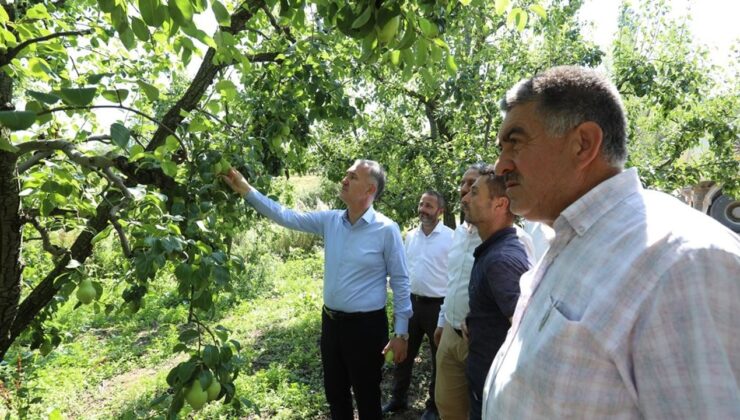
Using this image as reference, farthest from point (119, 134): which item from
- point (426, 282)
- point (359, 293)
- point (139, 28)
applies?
point (426, 282)

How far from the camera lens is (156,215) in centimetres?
Result: 151

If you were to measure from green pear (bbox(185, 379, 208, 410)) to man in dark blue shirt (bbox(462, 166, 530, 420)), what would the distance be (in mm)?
1353

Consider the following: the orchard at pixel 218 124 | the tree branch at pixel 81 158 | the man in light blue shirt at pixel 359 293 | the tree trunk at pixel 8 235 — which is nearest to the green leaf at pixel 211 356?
the orchard at pixel 218 124

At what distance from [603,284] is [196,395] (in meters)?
1.19

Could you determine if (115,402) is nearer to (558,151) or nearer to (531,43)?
(558,151)

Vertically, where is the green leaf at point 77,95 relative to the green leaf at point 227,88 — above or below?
below

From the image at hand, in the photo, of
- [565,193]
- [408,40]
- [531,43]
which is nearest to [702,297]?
[565,193]

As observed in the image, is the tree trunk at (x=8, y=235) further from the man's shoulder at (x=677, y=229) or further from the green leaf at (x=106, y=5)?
the man's shoulder at (x=677, y=229)

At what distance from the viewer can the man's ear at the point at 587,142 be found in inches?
44.2

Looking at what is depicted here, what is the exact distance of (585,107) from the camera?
1134 mm

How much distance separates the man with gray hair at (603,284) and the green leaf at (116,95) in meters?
1.06

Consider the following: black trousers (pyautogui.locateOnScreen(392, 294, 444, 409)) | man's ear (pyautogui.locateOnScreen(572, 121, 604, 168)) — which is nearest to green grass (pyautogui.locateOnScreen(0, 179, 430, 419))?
black trousers (pyautogui.locateOnScreen(392, 294, 444, 409))

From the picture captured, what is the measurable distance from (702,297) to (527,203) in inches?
20.0

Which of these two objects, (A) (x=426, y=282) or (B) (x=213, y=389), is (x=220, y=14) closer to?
(B) (x=213, y=389)
